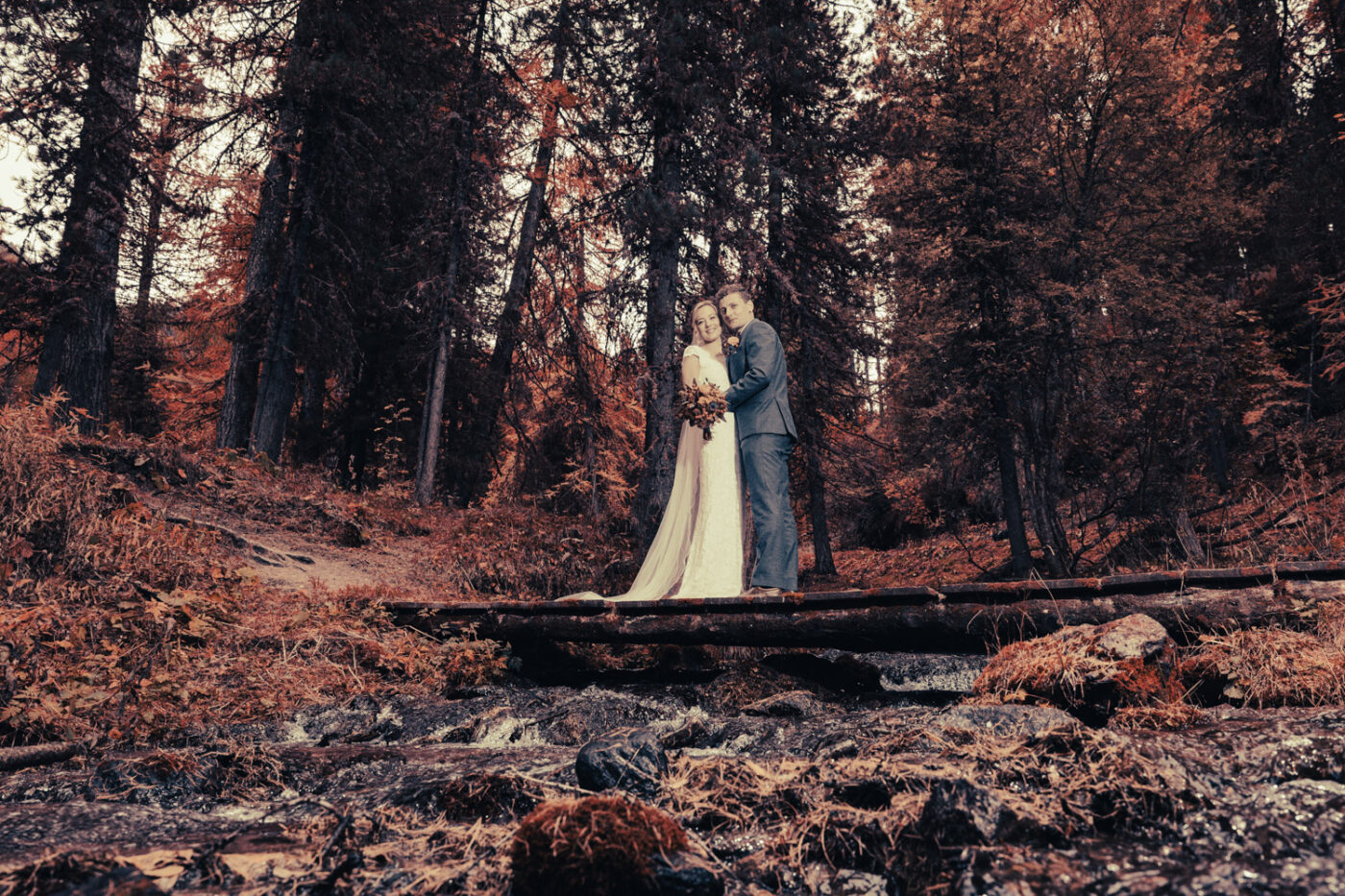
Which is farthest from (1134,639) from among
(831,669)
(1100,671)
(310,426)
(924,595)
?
(310,426)

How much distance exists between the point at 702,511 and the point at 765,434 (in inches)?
39.0

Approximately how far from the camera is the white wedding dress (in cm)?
826

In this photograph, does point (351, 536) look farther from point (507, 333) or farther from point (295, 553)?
point (507, 333)

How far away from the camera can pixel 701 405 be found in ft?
27.4

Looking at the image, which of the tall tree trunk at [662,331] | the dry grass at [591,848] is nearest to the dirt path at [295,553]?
the tall tree trunk at [662,331]

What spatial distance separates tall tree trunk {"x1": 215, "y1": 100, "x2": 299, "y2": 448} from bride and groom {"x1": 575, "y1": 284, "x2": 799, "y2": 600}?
1209 cm

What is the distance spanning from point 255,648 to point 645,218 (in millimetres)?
8069

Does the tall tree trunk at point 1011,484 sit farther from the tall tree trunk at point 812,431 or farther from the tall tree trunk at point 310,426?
the tall tree trunk at point 310,426

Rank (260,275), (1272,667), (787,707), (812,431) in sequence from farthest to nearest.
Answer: (260,275) → (812,431) → (787,707) → (1272,667)

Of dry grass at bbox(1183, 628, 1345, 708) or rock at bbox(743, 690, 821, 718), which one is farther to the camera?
rock at bbox(743, 690, 821, 718)

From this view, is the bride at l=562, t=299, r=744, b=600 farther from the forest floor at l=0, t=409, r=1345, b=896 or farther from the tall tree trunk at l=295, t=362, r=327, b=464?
the tall tree trunk at l=295, t=362, r=327, b=464

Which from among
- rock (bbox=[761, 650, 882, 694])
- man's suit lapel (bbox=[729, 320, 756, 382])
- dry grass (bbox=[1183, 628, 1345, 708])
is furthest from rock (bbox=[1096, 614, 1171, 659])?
man's suit lapel (bbox=[729, 320, 756, 382])

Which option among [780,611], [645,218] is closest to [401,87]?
[645,218]

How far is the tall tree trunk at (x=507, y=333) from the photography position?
18.5m
